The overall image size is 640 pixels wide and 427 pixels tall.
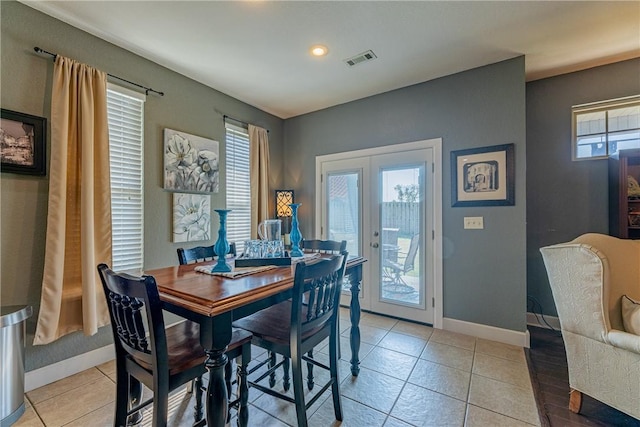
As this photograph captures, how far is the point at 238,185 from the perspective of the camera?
11.6ft

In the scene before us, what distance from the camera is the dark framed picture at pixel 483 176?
264 cm

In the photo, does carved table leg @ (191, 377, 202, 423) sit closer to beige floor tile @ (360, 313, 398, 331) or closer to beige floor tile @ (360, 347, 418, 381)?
beige floor tile @ (360, 347, 418, 381)

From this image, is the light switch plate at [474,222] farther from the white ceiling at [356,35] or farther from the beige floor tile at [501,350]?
the white ceiling at [356,35]

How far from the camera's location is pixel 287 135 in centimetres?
426

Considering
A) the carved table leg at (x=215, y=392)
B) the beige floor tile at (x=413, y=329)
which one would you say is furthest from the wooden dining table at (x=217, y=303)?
the beige floor tile at (x=413, y=329)

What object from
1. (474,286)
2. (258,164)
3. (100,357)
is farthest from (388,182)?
(100,357)

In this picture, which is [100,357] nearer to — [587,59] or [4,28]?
[4,28]

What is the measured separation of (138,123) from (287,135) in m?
2.13

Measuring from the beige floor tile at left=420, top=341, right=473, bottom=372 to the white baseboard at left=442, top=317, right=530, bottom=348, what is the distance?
37 cm

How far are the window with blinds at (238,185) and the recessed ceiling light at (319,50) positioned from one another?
4.71 ft

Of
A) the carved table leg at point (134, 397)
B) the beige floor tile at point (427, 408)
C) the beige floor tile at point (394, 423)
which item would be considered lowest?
the beige floor tile at point (427, 408)

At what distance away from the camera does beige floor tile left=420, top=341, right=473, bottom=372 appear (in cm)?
226

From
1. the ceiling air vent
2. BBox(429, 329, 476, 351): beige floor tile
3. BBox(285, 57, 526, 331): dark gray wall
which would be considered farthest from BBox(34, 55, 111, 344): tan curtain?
BBox(429, 329, 476, 351): beige floor tile

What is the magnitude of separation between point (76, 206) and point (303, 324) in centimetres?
200
